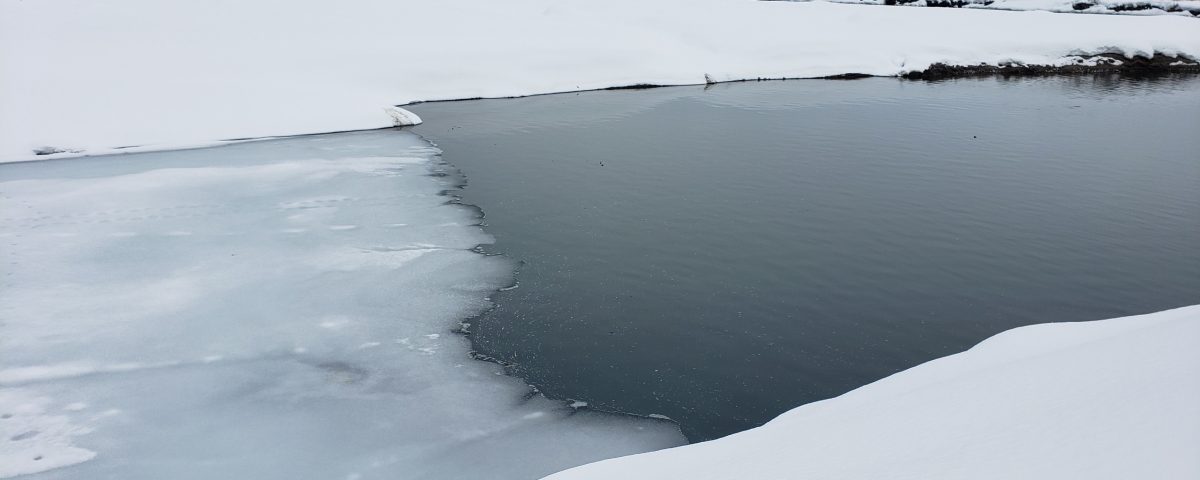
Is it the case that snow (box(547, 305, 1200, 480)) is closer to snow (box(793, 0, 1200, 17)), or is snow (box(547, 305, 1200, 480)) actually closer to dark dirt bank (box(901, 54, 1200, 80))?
dark dirt bank (box(901, 54, 1200, 80))

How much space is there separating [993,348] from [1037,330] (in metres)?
0.67

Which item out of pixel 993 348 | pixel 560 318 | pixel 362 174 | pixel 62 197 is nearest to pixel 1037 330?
pixel 993 348

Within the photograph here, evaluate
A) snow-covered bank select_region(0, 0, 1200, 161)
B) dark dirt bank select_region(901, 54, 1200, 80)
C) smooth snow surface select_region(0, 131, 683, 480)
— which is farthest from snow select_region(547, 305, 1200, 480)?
dark dirt bank select_region(901, 54, 1200, 80)

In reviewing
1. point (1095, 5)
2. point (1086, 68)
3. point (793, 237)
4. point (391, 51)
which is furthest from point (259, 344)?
point (1095, 5)

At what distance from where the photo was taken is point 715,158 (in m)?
18.8

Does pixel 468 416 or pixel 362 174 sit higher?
pixel 362 174

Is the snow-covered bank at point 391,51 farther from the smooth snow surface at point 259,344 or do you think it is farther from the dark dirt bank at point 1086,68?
the smooth snow surface at point 259,344

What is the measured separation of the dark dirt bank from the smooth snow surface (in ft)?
89.6

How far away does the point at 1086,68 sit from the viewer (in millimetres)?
35906

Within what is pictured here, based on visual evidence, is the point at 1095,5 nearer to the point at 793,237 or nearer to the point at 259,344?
the point at 793,237

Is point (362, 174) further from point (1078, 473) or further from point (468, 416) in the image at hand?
point (1078, 473)

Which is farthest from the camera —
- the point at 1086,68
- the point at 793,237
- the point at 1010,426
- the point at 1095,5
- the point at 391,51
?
the point at 1095,5

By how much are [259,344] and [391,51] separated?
19.7 metres

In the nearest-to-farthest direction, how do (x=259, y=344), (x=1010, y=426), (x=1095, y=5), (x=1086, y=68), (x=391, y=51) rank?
(x=1010, y=426) < (x=259, y=344) < (x=391, y=51) < (x=1086, y=68) < (x=1095, y=5)
